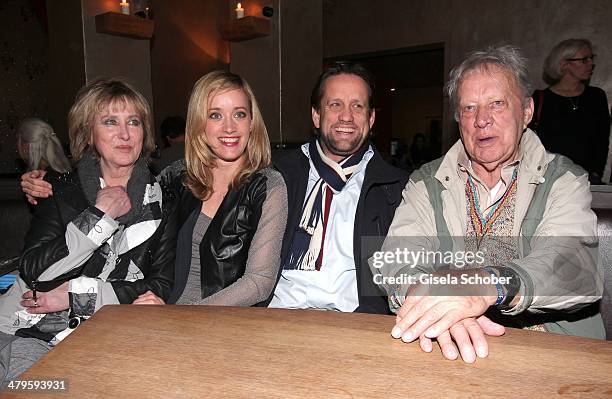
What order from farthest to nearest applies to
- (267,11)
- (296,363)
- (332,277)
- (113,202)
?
1. (267,11)
2. (332,277)
3. (113,202)
4. (296,363)

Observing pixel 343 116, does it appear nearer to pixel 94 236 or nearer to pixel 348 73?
pixel 348 73

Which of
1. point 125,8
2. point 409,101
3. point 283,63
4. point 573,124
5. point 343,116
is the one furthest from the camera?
point 409,101

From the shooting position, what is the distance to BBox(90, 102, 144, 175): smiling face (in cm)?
183

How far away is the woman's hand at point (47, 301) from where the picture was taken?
5.15 feet

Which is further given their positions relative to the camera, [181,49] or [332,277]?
[181,49]

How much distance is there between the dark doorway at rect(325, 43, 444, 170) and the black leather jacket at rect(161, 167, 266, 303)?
6114 mm

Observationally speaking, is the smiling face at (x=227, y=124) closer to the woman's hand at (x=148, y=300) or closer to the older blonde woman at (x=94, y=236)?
the older blonde woman at (x=94, y=236)

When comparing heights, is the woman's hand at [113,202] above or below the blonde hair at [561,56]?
below

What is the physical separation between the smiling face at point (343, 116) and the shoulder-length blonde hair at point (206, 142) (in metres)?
0.32

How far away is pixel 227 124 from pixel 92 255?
30.4 inches

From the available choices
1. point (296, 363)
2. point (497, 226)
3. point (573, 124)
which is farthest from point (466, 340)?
point (573, 124)

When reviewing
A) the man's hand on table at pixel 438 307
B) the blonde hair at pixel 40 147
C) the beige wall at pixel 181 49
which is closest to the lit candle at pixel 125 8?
the beige wall at pixel 181 49

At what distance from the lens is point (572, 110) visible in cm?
310

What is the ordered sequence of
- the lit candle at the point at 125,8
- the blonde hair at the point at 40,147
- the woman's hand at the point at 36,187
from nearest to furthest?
the woman's hand at the point at 36,187 → the blonde hair at the point at 40,147 → the lit candle at the point at 125,8
